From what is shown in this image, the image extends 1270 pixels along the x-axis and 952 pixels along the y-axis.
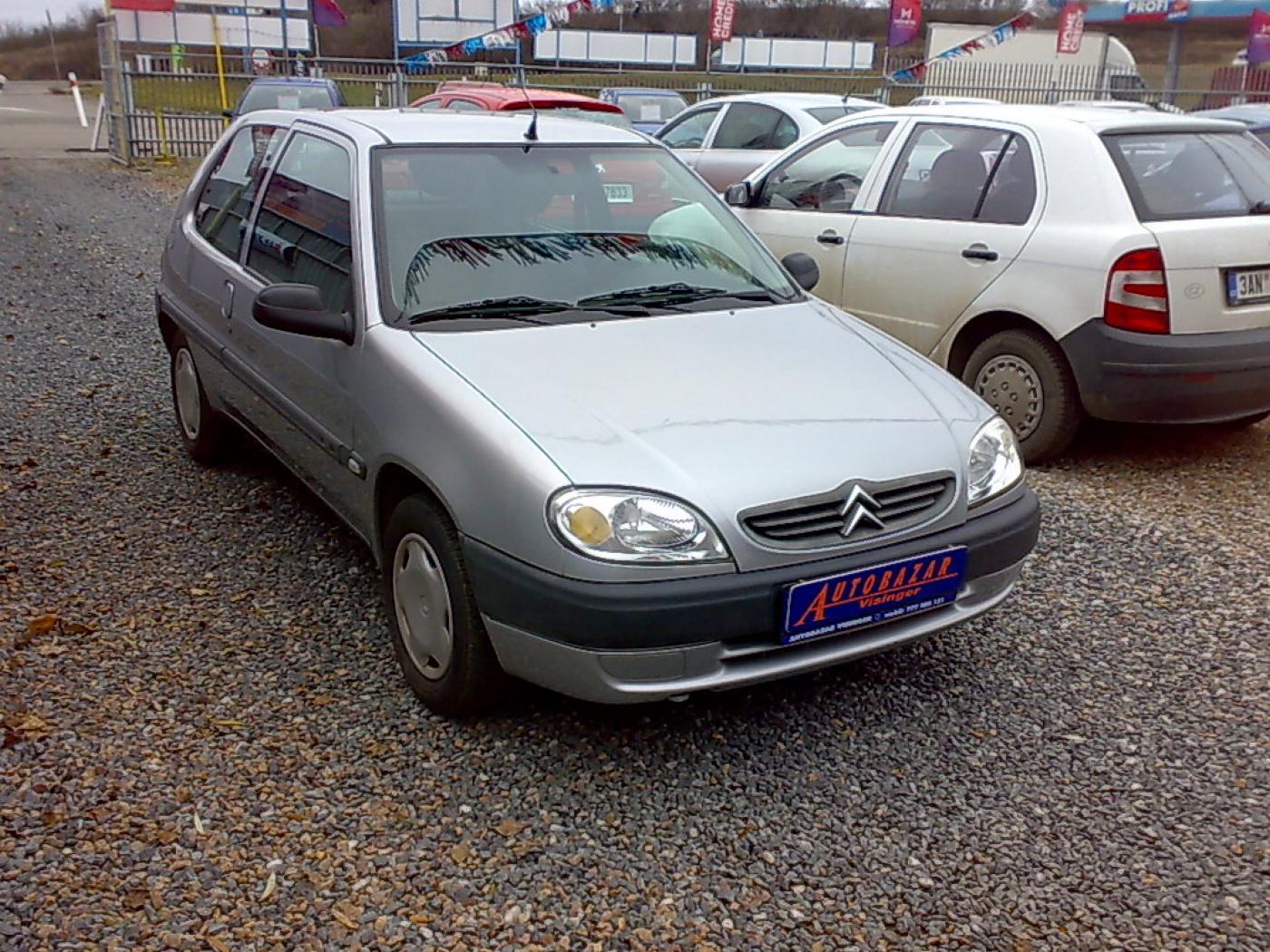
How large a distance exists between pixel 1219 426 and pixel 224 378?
16.4 feet

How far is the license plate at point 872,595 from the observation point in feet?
9.50

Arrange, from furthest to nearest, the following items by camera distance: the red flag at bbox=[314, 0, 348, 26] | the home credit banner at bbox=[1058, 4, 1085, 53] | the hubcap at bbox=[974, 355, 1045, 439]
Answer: the red flag at bbox=[314, 0, 348, 26] → the home credit banner at bbox=[1058, 4, 1085, 53] → the hubcap at bbox=[974, 355, 1045, 439]

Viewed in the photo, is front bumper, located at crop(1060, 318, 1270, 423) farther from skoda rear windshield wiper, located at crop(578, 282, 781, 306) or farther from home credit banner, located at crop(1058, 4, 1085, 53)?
home credit banner, located at crop(1058, 4, 1085, 53)

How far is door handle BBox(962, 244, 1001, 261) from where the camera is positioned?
5.61 meters

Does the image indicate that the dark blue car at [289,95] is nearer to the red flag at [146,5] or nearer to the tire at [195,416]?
the red flag at [146,5]

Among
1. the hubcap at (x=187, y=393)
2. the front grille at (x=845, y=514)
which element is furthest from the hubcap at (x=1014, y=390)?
the hubcap at (x=187, y=393)

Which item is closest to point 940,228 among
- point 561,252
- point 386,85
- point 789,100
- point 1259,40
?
point 561,252

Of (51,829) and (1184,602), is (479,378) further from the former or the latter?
(1184,602)

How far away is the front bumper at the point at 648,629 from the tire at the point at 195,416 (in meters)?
2.64

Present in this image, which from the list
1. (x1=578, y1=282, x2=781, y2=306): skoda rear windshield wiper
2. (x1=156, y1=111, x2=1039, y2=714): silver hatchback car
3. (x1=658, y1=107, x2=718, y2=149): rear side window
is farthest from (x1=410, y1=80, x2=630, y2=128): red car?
(x1=578, y1=282, x2=781, y2=306): skoda rear windshield wiper

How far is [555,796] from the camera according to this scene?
3008mm

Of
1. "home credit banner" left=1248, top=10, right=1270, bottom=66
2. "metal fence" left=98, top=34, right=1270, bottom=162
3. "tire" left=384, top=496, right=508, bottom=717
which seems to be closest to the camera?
"tire" left=384, top=496, right=508, bottom=717

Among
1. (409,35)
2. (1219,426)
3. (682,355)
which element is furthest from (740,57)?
(682,355)

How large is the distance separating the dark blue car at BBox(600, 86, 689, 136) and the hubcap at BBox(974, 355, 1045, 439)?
12.1 m
